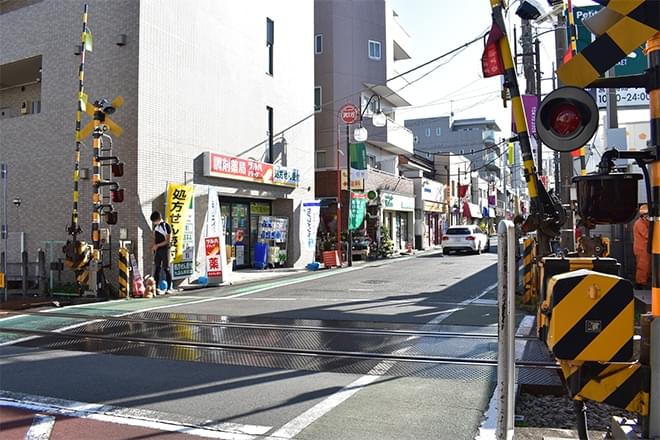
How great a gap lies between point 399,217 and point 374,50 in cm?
1043

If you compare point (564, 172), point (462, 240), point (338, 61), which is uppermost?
point (338, 61)

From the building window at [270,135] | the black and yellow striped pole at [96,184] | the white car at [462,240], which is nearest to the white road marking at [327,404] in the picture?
the black and yellow striped pole at [96,184]

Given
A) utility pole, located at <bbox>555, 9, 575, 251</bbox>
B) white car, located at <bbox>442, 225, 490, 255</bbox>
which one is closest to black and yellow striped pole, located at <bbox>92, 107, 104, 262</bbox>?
utility pole, located at <bbox>555, 9, 575, 251</bbox>

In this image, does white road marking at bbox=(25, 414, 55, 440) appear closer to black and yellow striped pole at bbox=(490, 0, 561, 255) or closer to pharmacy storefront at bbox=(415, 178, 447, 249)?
black and yellow striped pole at bbox=(490, 0, 561, 255)

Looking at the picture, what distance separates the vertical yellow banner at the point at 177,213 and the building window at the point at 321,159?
14268 millimetres

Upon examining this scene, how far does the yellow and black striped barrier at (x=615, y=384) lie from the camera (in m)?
3.03

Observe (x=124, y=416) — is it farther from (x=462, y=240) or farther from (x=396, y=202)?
(x=396, y=202)

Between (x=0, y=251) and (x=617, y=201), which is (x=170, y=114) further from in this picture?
(x=617, y=201)

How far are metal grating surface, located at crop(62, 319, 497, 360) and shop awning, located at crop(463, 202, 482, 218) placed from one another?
44225 mm

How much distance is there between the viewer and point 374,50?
29.7m

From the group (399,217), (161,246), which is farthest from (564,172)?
(399,217)

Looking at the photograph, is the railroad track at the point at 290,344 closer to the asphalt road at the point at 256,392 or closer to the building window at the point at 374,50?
the asphalt road at the point at 256,392

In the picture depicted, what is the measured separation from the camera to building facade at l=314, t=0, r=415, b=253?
85.3 ft

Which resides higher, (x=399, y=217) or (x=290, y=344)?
(x=399, y=217)
